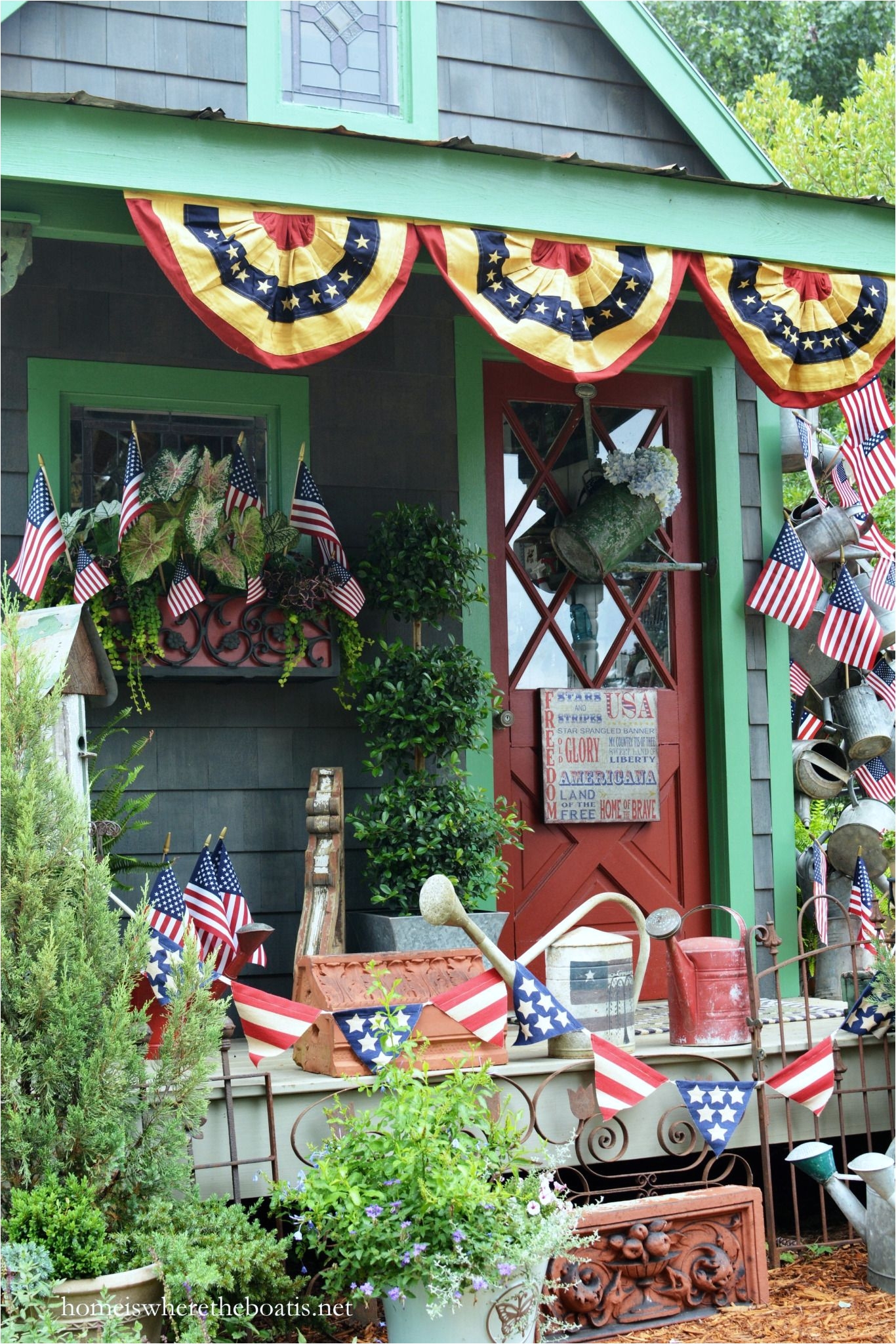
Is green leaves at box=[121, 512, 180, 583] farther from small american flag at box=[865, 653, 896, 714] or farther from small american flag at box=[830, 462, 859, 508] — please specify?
small american flag at box=[865, 653, 896, 714]

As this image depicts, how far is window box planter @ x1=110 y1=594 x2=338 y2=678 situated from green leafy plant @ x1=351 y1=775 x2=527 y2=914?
0.62 meters

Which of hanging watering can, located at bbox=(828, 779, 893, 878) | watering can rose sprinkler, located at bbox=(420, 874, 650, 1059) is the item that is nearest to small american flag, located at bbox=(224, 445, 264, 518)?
watering can rose sprinkler, located at bbox=(420, 874, 650, 1059)

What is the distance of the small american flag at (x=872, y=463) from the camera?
6.42m

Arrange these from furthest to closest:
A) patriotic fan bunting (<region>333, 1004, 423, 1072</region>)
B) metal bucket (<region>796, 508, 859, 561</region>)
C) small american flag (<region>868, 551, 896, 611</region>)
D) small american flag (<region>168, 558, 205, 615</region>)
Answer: small american flag (<region>868, 551, 896, 611</region>)
metal bucket (<region>796, 508, 859, 561</region>)
small american flag (<region>168, 558, 205, 615</region>)
patriotic fan bunting (<region>333, 1004, 423, 1072</region>)

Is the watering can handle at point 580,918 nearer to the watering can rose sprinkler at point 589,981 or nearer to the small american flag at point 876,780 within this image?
the watering can rose sprinkler at point 589,981

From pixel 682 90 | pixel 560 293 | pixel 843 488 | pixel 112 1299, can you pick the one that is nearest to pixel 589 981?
pixel 112 1299

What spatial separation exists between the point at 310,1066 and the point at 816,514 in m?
3.74

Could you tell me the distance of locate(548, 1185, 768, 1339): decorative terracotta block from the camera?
12.9 feet

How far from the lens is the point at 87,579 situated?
5027 mm

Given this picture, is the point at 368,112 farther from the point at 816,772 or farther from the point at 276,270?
the point at 816,772

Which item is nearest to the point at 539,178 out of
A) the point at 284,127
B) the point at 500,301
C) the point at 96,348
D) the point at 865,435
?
the point at 500,301

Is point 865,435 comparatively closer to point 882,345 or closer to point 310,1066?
point 882,345

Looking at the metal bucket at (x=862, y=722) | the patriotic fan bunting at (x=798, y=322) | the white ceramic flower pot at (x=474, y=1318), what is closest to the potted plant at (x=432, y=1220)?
the white ceramic flower pot at (x=474, y=1318)

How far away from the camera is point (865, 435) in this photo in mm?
6438
